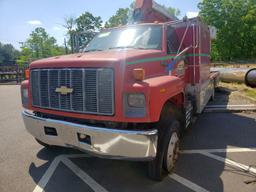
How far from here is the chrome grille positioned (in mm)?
3328

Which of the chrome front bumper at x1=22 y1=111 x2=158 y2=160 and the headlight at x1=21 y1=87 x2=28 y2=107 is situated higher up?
the headlight at x1=21 y1=87 x2=28 y2=107

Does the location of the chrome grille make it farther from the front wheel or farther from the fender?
the front wheel

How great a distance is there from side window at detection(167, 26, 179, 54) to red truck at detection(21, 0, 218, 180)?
64 mm

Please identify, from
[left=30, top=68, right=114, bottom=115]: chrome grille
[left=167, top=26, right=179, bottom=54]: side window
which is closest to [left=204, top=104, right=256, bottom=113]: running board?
[left=167, top=26, right=179, bottom=54]: side window

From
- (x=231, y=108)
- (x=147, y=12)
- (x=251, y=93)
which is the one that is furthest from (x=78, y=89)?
(x=251, y=93)

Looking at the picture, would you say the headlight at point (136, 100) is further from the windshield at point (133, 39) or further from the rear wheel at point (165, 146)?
the windshield at point (133, 39)

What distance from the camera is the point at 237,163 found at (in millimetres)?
4332

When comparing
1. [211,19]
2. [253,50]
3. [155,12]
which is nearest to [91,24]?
[211,19]

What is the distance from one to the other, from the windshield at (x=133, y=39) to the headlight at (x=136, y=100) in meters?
1.47

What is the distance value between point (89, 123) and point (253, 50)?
2420 inches

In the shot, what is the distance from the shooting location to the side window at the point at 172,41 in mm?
4765

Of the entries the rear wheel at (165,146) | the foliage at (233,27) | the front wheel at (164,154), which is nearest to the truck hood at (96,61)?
the rear wheel at (165,146)

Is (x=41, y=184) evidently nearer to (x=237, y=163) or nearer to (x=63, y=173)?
(x=63, y=173)

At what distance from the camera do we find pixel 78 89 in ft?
11.5
